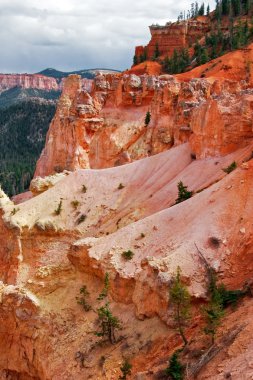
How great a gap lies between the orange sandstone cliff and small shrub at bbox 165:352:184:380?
324 millimetres

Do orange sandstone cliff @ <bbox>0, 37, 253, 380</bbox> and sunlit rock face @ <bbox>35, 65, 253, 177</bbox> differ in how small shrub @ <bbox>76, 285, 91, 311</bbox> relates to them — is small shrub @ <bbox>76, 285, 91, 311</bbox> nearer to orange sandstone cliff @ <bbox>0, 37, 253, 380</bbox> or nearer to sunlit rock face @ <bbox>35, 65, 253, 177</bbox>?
orange sandstone cliff @ <bbox>0, 37, 253, 380</bbox>

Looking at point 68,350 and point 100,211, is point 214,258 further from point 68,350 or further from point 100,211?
point 100,211

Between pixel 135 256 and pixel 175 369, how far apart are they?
7898 mm

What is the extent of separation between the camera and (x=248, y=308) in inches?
570

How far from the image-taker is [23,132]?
144250 millimetres

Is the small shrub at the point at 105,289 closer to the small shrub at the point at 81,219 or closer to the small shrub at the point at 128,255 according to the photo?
the small shrub at the point at 128,255

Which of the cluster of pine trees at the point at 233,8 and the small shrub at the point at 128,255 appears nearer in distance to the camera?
the small shrub at the point at 128,255

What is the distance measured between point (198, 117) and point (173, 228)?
32.7 feet

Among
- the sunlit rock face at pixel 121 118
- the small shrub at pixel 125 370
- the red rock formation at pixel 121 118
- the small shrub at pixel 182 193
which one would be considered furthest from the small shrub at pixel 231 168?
the sunlit rock face at pixel 121 118

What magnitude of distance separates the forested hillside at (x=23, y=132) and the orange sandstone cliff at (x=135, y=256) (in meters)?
92.9

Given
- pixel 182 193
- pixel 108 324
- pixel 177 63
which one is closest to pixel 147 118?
pixel 182 193

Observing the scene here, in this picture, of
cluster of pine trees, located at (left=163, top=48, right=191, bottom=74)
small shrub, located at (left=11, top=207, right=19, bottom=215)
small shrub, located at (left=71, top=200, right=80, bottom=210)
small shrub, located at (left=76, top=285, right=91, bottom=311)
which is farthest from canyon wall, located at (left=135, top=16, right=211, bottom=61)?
small shrub, located at (left=76, top=285, right=91, bottom=311)

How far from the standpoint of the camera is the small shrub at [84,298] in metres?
21.7

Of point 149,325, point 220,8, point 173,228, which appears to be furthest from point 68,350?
point 220,8
